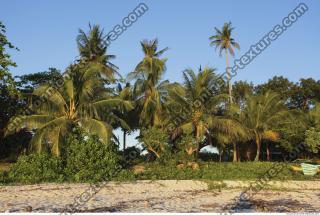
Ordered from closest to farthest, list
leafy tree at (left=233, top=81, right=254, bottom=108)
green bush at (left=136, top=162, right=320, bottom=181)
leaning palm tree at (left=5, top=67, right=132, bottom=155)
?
leaning palm tree at (left=5, top=67, right=132, bottom=155) < green bush at (left=136, top=162, right=320, bottom=181) < leafy tree at (left=233, top=81, right=254, bottom=108)

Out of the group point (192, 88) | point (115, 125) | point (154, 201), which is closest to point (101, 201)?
point (154, 201)

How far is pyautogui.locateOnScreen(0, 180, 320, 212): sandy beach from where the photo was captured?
977cm

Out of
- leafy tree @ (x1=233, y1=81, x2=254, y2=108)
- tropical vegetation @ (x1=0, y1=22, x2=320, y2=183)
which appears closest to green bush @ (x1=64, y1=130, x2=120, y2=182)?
tropical vegetation @ (x1=0, y1=22, x2=320, y2=183)

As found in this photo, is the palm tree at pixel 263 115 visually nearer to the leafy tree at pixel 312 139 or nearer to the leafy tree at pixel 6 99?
the leafy tree at pixel 312 139

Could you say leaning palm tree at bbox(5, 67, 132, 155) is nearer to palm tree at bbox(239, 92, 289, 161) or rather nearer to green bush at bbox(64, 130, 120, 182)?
green bush at bbox(64, 130, 120, 182)

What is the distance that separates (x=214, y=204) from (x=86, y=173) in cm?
744

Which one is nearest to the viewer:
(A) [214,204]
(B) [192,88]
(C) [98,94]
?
(A) [214,204]

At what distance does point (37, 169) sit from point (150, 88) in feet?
33.6

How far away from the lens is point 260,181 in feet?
55.1

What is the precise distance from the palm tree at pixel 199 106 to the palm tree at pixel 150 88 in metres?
1.92

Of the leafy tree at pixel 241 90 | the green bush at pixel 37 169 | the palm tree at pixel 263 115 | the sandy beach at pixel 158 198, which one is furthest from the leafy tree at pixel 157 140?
the leafy tree at pixel 241 90

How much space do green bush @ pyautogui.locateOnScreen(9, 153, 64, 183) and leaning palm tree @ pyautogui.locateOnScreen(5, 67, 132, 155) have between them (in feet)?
1.26

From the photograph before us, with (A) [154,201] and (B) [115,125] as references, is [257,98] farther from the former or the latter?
(A) [154,201]

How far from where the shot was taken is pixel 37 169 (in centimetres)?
1625
